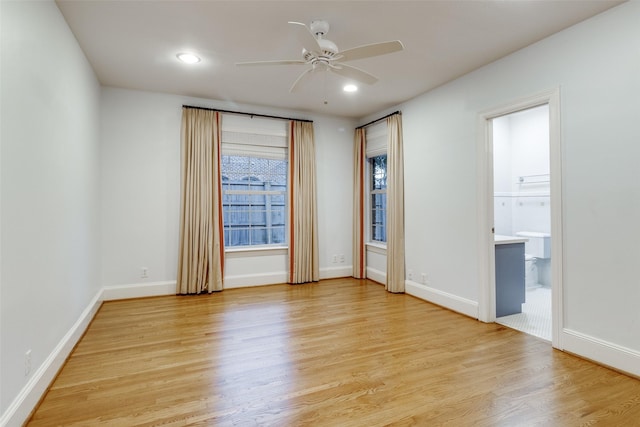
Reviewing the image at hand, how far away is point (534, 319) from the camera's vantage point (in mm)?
3621

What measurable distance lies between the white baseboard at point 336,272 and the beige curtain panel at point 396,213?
3.44 feet

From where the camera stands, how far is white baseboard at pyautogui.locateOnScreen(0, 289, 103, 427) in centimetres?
174

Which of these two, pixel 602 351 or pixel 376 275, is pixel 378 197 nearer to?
pixel 376 275

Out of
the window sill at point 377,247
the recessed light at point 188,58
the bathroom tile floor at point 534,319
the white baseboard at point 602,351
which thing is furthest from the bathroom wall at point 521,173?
the recessed light at point 188,58

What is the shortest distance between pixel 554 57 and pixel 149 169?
4703mm

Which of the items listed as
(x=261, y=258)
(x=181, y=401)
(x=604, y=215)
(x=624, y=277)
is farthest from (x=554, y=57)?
(x=261, y=258)

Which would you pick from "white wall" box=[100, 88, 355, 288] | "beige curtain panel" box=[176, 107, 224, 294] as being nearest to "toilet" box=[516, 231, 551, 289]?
"white wall" box=[100, 88, 355, 288]

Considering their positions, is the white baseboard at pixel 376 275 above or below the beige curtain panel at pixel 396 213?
below

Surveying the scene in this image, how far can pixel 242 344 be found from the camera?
2.93m

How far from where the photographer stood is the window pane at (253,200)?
5.05 metres

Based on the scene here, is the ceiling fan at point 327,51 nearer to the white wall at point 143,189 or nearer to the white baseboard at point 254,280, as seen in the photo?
the white wall at point 143,189

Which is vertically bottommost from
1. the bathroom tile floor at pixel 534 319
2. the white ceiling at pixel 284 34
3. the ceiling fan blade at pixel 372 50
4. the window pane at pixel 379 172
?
the bathroom tile floor at pixel 534 319

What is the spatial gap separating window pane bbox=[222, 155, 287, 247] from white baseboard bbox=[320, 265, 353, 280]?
2.88ft

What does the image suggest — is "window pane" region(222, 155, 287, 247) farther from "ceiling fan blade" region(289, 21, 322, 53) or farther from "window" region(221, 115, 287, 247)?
"ceiling fan blade" region(289, 21, 322, 53)
